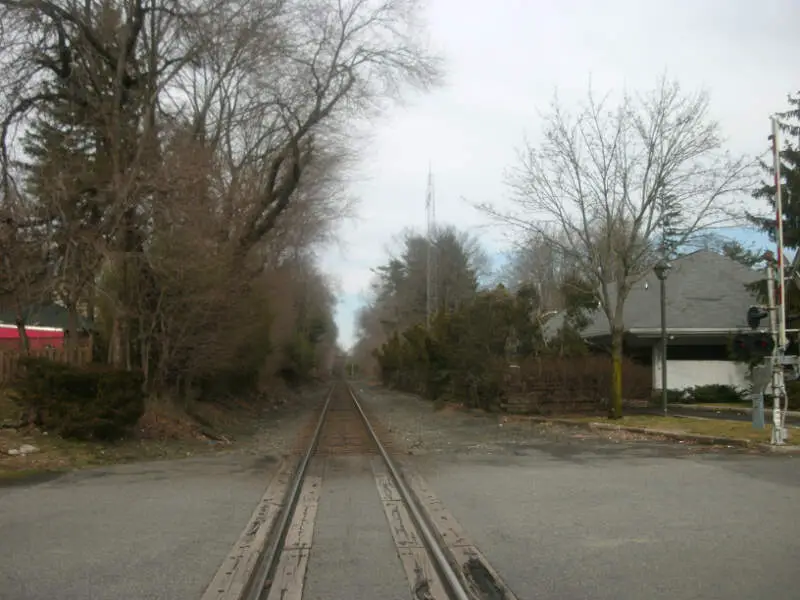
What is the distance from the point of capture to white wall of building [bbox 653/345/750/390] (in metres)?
30.8

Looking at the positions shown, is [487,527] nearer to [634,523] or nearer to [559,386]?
[634,523]

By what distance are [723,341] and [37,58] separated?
25576mm

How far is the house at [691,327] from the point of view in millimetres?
30172

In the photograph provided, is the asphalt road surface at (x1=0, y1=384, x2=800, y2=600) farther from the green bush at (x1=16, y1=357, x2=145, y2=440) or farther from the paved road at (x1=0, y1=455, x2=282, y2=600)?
the green bush at (x1=16, y1=357, x2=145, y2=440)

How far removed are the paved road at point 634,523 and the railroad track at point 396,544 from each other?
234 mm

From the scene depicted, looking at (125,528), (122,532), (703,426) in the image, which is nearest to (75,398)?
(125,528)

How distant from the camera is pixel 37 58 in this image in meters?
18.8

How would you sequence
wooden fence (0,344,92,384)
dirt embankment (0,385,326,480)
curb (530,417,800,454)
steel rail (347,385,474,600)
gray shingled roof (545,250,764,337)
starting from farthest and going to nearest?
gray shingled roof (545,250,764,337) < wooden fence (0,344,92,384) < curb (530,417,800,454) < dirt embankment (0,385,326,480) < steel rail (347,385,474,600)

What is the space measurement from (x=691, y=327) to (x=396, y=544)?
2519cm

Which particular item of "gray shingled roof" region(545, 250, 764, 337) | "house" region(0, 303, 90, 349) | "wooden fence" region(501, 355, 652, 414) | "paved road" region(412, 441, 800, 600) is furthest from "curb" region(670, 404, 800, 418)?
"house" region(0, 303, 90, 349)

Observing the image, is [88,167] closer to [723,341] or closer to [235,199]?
[235,199]

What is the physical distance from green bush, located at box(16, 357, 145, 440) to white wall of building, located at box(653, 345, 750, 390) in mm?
21504

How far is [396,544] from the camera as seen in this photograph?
7539 mm

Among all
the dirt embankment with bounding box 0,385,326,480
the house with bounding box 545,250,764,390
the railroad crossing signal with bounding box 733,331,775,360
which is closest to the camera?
the dirt embankment with bounding box 0,385,326,480
